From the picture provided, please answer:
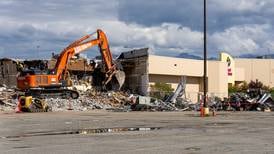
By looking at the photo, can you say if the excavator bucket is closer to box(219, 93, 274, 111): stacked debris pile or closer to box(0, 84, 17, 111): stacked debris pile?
box(0, 84, 17, 111): stacked debris pile

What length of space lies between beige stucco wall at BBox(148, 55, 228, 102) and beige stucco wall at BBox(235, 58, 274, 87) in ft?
80.8

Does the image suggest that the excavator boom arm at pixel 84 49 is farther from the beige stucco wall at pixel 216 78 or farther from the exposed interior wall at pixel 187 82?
the beige stucco wall at pixel 216 78

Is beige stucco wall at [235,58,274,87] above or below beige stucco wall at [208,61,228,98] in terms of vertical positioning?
above

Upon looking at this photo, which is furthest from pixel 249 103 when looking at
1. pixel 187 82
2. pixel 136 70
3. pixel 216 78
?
pixel 216 78

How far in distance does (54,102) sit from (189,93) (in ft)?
98.1

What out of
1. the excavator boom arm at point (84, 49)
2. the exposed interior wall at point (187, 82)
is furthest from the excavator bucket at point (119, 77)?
the exposed interior wall at point (187, 82)

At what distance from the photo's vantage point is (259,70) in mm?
116500

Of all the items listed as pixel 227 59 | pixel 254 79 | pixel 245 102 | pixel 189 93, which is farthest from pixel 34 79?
pixel 254 79

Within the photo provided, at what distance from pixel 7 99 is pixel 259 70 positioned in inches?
2752

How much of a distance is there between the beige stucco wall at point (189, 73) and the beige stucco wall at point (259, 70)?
2462cm

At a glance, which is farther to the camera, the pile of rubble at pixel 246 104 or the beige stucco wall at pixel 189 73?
the beige stucco wall at pixel 189 73

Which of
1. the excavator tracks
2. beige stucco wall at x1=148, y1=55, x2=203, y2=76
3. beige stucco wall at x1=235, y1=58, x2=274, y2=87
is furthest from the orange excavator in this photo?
beige stucco wall at x1=235, y1=58, x2=274, y2=87

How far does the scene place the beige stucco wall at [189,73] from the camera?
80.7m

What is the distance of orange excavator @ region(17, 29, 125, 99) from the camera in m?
57.6
